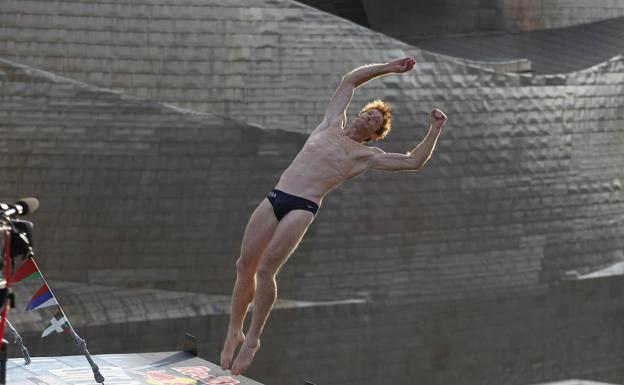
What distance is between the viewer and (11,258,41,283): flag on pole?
9484mm

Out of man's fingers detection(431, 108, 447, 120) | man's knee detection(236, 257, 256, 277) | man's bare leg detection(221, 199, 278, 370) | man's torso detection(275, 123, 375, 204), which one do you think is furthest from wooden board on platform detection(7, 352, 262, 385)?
man's fingers detection(431, 108, 447, 120)

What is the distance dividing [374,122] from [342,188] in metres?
6.70

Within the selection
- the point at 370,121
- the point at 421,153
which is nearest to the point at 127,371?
the point at 370,121

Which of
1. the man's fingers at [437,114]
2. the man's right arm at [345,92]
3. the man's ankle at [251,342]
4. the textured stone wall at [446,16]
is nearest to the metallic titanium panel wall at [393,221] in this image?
the textured stone wall at [446,16]

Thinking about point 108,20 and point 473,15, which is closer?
point 108,20

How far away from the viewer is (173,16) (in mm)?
15461

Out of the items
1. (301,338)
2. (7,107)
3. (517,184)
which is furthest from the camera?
(517,184)

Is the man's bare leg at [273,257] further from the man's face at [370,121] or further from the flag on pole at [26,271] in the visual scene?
the flag on pole at [26,271]

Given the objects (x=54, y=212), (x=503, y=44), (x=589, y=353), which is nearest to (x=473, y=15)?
(x=503, y=44)

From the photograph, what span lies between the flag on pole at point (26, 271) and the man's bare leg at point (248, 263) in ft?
4.59

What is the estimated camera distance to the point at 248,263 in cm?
967

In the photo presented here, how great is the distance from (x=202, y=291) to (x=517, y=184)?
4360mm

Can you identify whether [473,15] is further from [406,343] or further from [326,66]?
[406,343]

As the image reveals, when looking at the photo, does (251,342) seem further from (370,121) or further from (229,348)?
(370,121)
